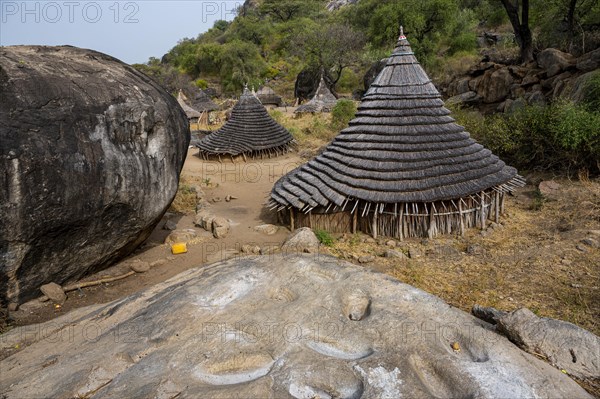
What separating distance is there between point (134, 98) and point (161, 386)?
5.11 meters

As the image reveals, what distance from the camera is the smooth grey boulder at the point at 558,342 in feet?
10.6

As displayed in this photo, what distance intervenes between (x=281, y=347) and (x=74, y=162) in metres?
4.24

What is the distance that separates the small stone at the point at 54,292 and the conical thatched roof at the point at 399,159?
454cm

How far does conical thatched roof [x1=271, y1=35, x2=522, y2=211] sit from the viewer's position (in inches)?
309

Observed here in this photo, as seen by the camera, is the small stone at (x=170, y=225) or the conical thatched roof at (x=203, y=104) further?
the conical thatched roof at (x=203, y=104)

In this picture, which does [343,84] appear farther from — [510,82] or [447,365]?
[447,365]

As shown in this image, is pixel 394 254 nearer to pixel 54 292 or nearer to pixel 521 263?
Result: pixel 521 263

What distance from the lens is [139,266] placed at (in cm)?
719

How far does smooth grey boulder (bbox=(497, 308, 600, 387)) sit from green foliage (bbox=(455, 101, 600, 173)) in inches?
311

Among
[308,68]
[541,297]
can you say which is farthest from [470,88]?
[308,68]

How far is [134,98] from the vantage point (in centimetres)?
662

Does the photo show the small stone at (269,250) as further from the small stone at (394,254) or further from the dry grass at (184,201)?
the dry grass at (184,201)

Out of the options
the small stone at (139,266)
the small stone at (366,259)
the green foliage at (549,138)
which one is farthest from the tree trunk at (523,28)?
the small stone at (139,266)

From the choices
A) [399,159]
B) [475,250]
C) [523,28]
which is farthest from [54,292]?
[523,28]
